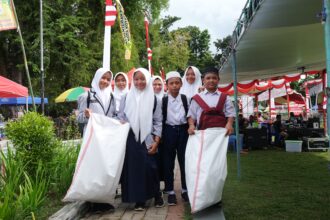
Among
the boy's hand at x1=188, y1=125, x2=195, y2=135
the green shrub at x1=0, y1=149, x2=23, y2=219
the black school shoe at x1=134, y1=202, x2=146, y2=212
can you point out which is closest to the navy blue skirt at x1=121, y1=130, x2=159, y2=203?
the black school shoe at x1=134, y1=202, x2=146, y2=212

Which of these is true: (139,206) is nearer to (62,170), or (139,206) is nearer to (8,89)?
(62,170)

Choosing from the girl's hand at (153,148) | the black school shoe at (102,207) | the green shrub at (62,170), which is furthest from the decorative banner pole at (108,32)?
the black school shoe at (102,207)

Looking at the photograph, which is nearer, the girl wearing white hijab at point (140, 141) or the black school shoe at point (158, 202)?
the girl wearing white hijab at point (140, 141)

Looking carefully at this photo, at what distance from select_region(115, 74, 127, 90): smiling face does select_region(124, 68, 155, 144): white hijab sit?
0.87 metres

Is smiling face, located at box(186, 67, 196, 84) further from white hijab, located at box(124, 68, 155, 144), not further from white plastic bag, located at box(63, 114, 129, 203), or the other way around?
white plastic bag, located at box(63, 114, 129, 203)

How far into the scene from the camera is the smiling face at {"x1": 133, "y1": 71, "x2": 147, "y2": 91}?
4.63 meters

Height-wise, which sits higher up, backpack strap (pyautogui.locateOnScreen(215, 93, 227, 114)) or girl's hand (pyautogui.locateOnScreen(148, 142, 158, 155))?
backpack strap (pyautogui.locateOnScreen(215, 93, 227, 114))

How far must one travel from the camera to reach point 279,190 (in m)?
5.70

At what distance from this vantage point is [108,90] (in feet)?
16.1

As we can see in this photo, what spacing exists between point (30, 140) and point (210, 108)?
7.87 ft

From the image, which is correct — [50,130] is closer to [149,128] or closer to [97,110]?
[97,110]

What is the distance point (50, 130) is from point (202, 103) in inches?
86.5

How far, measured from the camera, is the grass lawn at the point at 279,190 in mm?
4438

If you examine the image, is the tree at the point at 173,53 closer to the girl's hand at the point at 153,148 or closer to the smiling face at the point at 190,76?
the smiling face at the point at 190,76
